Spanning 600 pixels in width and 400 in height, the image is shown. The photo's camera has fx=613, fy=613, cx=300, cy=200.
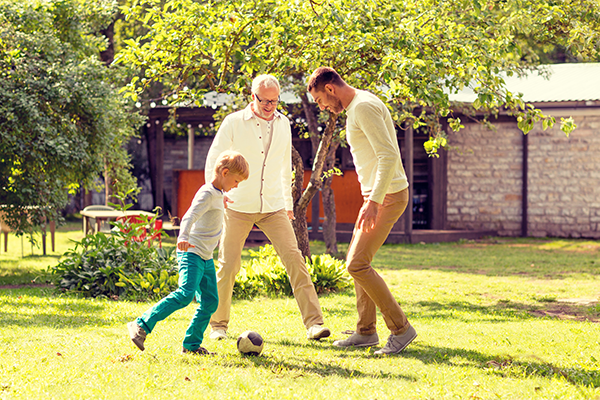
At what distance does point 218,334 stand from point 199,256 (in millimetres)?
896

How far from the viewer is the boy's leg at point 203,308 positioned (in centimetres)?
412

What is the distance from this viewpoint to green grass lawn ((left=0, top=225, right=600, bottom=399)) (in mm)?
3479

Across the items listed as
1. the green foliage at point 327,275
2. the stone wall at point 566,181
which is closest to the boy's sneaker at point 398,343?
the green foliage at point 327,275

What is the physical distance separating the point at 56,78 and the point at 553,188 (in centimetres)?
1228

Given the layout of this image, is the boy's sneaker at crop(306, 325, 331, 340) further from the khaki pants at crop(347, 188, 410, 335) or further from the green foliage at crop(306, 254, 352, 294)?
the green foliage at crop(306, 254, 352, 294)

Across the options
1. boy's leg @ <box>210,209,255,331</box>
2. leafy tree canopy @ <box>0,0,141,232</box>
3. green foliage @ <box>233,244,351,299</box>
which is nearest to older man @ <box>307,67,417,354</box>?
boy's leg @ <box>210,209,255,331</box>

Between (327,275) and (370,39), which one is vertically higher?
(370,39)

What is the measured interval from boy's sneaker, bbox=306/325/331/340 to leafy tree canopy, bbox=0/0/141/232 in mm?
4845

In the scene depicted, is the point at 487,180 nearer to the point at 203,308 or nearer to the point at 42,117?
the point at 42,117

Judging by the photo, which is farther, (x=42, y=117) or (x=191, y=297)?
(x=42, y=117)

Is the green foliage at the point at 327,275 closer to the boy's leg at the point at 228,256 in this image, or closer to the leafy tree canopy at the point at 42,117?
the boy's leg at the point at 228,256

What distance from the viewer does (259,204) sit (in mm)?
4707

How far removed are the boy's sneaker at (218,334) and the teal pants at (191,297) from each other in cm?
49

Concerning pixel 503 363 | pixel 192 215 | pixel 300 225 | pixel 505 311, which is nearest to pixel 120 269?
pixel 300 225
